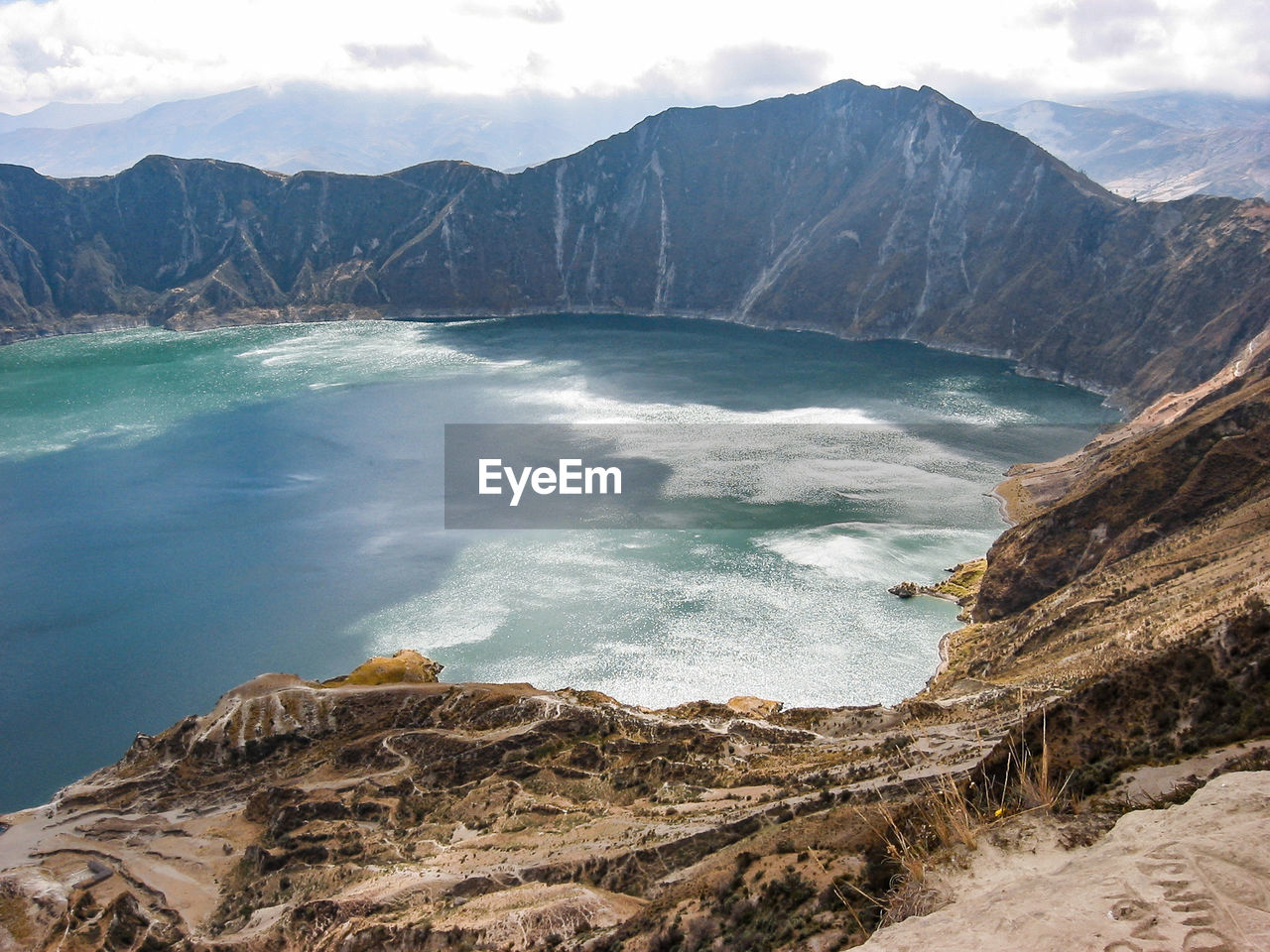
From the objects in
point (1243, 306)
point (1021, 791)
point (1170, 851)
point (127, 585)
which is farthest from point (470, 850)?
point (1243, 306)

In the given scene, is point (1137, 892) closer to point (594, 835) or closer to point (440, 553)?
point (594, 835)

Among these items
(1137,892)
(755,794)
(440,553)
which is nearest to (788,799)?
(755,794)

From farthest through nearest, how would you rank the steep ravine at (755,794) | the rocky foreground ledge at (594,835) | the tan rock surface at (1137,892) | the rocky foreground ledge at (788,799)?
the steep ravine at (755,794), the rocky foreground ledge at (788,799), the rocky foreground ledge at (594,835), the tan rock surface at (1137,892)

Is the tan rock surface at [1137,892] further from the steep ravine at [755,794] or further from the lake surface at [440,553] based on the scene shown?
the lake surface at [440,553]

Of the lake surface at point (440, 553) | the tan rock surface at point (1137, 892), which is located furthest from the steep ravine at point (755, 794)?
the lake surface at point (440, 553)

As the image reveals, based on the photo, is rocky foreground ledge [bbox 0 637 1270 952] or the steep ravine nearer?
rocky foreground ledge [bbox 0 637 1270 952]

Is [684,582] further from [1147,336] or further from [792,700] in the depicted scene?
[1147,336]

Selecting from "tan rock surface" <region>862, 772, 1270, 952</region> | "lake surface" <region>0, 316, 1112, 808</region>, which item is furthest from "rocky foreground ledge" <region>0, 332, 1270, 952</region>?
"lake surface" <region>0, 316, 1112, 808</region>

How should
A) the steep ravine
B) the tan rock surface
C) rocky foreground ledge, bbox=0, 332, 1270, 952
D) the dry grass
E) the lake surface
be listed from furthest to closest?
1. the lake surface
2. the steep ravine
3. the dry grass
4. rocky foreground ledge, bbox=0, 332, 1270, 952
5. the tan rock surface

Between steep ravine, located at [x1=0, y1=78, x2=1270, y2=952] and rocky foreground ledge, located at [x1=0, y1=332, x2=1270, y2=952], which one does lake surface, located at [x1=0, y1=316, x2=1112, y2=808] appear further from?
rocky foreground ledge, located at [x1=0, y1=332, x2=1270, y2=952]
